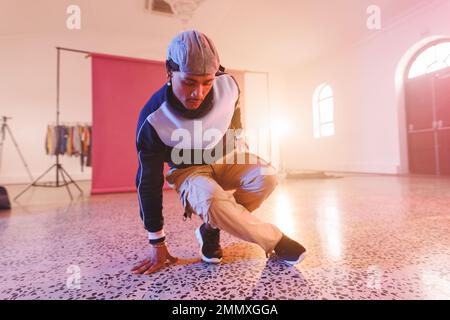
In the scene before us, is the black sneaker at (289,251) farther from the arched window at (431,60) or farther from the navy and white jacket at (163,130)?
the arched window at (431,60)

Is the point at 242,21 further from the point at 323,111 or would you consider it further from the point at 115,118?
the point at 323,111

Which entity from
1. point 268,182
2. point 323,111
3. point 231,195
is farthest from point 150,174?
point 323,111

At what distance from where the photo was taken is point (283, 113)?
763 cm

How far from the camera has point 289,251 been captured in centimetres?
88

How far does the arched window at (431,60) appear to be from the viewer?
3963 millimetres

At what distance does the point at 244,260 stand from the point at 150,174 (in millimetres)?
480

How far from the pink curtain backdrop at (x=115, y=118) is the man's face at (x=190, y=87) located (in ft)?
9.07

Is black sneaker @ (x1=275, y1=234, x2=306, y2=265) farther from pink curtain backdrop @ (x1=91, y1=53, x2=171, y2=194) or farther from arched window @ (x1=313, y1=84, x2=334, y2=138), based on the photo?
arched window @ (x1=313, y1=84, x2=334, y2=138)

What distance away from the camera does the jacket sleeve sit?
797mm

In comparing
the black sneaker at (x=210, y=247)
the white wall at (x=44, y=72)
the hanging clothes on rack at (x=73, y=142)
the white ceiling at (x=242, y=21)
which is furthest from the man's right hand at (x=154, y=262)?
the hanging clothes on rack at (x=73, y=142)

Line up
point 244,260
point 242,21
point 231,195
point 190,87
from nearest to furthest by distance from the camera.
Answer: point 190,87
point 231,195
point 244,260
point 242,21

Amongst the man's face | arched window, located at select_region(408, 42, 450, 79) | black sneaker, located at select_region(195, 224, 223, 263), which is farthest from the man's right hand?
arched window, located at select_region(408, 42, 450, 79)

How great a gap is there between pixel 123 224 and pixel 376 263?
1373 mm
